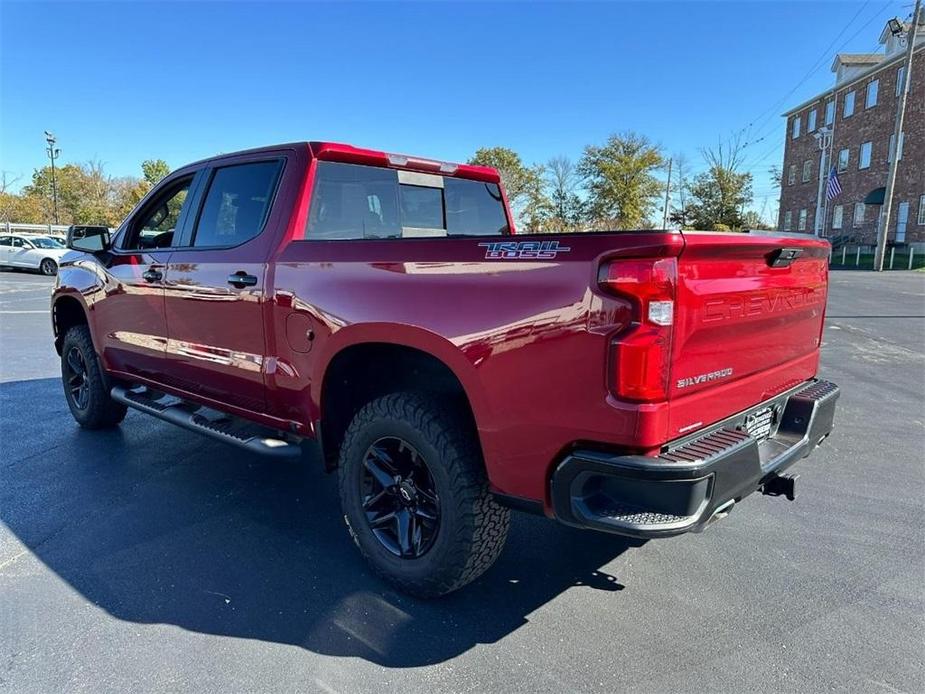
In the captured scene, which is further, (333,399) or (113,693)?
(333,399)

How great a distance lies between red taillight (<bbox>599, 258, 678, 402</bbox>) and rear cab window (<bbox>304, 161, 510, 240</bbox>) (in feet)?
5.10

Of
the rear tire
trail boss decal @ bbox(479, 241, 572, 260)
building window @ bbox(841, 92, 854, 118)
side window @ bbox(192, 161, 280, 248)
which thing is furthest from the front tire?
building window @ bbox(841, 92, 854, 118)

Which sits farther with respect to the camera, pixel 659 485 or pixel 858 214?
pixel 858 214

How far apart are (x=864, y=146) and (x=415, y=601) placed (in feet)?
142

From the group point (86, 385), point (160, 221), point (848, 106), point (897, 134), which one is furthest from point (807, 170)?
point (86, 385)

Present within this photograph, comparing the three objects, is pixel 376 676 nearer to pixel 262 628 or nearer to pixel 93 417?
pixel 262 628

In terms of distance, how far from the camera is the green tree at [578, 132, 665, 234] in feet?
160

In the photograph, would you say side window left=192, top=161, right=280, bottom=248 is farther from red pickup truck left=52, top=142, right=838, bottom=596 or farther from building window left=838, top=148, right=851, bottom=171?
building window left=838, top=148, right=851, bottom=171

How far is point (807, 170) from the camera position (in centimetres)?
4378

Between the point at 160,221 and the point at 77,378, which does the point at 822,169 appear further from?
the point at 77,378

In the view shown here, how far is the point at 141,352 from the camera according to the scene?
14.4 ft

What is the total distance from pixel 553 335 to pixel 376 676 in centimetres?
145

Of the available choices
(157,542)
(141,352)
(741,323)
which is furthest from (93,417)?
(741,323)

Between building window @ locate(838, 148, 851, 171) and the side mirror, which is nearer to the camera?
the side mirror
